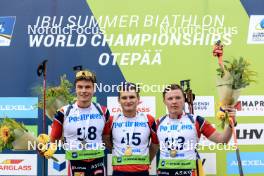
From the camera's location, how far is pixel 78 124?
8.05 feet

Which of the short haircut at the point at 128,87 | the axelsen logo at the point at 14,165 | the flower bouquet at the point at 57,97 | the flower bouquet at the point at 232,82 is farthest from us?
the axelsen logo at the point at 14,165

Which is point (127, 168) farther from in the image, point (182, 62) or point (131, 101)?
point (182, 62)

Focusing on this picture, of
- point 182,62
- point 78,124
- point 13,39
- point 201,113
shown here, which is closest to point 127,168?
point 78,124

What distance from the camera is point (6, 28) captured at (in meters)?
2.84

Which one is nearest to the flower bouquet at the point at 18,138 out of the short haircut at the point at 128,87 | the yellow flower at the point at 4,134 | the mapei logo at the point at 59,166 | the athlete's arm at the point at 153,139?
the yellow flower at the point at 4,134

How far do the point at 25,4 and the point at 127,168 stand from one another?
5.33 ft

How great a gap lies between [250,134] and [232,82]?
1.87 feet

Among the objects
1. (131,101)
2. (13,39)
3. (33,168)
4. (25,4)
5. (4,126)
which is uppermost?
(25,4)

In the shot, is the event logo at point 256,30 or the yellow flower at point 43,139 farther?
the event logo at point 256,30

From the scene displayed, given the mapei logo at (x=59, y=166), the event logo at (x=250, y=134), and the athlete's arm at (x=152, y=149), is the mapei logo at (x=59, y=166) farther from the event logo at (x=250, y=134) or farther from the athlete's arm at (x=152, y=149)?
the event logo at (x=250, y=134)

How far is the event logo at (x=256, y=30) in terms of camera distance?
272 cm

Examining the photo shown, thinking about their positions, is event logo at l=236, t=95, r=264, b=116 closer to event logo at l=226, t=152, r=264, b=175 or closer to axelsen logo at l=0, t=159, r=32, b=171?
event logo at l=226, t=152, r=264, b=175

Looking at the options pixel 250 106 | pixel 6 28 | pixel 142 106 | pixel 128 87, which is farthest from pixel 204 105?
pixel 6 28

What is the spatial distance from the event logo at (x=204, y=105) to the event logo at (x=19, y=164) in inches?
57.0
